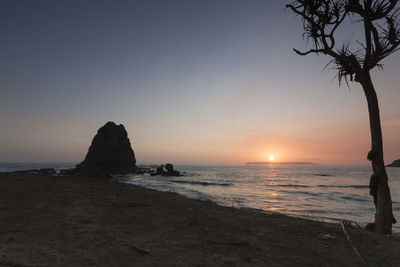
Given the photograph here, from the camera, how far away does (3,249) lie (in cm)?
397

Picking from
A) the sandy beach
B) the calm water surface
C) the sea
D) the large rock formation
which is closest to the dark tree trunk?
the sandy beach

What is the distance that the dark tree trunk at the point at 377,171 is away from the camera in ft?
22.5

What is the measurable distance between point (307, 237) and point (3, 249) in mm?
6228

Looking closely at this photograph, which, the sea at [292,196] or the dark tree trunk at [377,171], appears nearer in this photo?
the dark tree trunk at [377,171]

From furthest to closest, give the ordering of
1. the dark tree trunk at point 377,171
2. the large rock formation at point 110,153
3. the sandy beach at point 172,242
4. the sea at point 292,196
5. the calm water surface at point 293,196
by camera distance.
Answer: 1. the large rock formation at point 110,153
2. the calm water surface at point 293,196
3. the sea at point 292,196
4. the dark tree trunk at point 377,171
5. the sandy beach at point 172,242

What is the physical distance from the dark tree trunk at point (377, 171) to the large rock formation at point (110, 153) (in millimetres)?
75929

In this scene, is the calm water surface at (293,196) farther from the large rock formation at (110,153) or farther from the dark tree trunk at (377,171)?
the large rock formation at (110,153)

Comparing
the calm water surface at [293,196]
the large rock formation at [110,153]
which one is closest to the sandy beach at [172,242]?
the calm water surface at [293,196]

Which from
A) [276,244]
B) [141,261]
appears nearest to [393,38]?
[276,244]

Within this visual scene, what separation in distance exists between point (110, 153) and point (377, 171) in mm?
79602

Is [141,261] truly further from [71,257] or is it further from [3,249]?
[3,249]

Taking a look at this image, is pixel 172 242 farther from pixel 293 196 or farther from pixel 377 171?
pixel 293 196

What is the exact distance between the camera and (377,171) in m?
7.18

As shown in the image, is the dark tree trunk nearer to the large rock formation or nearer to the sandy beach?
the sandy beach
